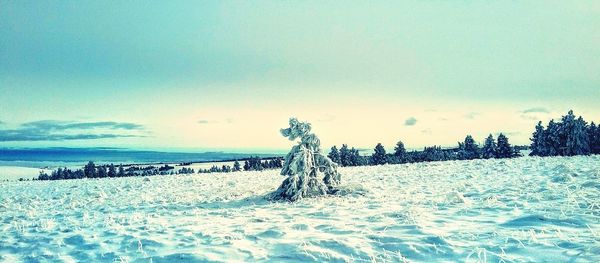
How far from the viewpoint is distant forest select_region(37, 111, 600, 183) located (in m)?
49.3

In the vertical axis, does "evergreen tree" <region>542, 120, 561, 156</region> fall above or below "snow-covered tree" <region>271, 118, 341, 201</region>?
above

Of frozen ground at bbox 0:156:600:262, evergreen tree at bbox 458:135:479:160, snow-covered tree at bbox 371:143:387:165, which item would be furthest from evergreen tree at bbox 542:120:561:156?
frozen ground at bbox 0:156:600:262

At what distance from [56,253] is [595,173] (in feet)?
61.9

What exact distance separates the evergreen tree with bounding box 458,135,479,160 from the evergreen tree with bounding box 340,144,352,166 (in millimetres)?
22087

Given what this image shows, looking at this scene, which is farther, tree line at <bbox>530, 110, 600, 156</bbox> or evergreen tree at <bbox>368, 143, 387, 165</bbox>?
evergreen tree at <bbox>368, 143, 387, 165</bbox>

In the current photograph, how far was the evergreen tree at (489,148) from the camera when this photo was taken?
197 feet

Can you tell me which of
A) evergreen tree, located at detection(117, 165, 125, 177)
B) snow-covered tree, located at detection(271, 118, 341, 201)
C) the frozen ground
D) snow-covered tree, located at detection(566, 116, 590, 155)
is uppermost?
snow-covered tree, located at detection(566, 116, 590, 155)

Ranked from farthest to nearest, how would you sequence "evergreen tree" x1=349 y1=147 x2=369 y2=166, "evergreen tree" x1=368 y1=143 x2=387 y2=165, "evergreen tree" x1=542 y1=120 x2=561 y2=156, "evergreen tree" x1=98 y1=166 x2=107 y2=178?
"evergreen tree" x1=349 y1=147 x2=369 y2=166 → "evergreen tree" x1=368 y1=143 x2=387 y2=165 → "evergreen tree" x1=98 y1=166 x2=107 y2=178 → "evergreen tree" x1=542 y1=120 x2=561 y2=156

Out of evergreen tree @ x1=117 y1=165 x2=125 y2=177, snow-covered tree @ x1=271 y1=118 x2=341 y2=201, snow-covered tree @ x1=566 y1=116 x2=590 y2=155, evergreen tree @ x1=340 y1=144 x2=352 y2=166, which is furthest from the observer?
evergreen tree @ x1=340 y1=144 x2=352 y2=166

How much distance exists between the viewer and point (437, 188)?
51.4 ft

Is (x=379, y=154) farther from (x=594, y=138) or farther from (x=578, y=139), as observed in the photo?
(x=594, y=138)

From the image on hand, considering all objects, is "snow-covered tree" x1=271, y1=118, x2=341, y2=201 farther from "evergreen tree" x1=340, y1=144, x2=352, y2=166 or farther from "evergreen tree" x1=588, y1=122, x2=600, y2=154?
"evergreen tree" x1=588, y1=122, x2=600, y2=154

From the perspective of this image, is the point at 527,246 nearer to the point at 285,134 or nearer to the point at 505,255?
the point at 505,255

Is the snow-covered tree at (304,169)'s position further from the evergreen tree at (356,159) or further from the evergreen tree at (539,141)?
the evergreen tree at (356,159)
